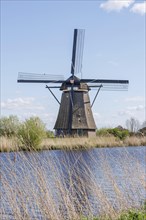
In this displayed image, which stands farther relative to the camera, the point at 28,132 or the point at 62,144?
the point at 62,144

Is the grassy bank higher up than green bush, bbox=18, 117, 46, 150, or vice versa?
green bush, bbox=18, 117, 46, 150

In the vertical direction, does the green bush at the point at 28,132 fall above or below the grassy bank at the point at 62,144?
above

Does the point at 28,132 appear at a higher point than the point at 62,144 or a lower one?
higher

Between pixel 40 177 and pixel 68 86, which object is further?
pixel 68 86

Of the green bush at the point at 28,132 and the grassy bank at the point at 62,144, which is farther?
the grassy bank at the point at 62,144

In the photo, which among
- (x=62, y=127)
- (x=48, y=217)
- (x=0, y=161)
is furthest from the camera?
(x=62, y=127)

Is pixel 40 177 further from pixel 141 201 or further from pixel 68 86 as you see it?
pixel 68 86

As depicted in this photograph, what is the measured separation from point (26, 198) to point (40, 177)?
1.17 ft

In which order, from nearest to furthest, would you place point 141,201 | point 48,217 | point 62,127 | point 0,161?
point 48,217
point 0,161
point 141,201
point 62,127

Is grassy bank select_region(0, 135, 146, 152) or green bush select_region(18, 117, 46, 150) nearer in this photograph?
green bush select_region(18, 117, 46, 150)

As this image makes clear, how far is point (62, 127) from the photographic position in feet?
90.8

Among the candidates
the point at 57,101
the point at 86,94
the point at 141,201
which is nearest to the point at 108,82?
the point at 86,94

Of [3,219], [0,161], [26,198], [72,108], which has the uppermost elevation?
[72,108]

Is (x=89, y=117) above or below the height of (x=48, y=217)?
above
